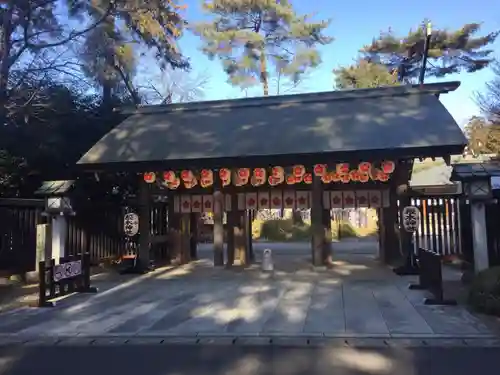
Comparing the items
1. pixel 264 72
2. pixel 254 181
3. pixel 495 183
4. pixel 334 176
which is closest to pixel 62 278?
pixel 254 181

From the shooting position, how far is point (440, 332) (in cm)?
743

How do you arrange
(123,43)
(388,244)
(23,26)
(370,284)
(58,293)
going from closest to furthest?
(58,293)
(370,284)
(23,26)
(388,244)
(123,43)

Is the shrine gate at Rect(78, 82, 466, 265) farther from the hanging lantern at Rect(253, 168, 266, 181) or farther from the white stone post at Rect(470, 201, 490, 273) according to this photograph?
the white stone post at Rect(470, 201, 490, 273)

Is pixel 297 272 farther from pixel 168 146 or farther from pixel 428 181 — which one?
pixel 428 181

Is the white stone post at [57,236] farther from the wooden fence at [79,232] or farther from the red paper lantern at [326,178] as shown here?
the red paper lantern at [326,178]

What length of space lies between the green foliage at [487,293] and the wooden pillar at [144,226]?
10.1m

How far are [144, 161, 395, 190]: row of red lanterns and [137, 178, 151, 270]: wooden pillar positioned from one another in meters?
0.41

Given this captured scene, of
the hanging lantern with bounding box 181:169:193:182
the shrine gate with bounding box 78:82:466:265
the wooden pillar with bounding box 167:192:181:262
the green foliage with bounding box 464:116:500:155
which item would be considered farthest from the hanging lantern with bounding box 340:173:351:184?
the green foliage with bounding box 464:116:500:155

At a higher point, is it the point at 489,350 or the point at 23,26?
the point at 23,26

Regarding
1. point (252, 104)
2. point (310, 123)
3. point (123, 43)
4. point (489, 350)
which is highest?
point (123, 43)

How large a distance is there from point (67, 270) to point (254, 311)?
4779mm

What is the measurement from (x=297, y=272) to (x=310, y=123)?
4749 millimetres

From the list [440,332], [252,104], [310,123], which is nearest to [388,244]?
[310,123]

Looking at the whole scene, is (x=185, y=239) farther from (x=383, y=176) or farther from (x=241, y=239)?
(x=383, y=176)
